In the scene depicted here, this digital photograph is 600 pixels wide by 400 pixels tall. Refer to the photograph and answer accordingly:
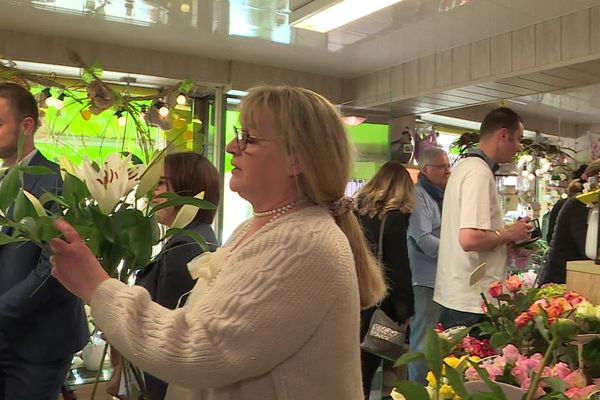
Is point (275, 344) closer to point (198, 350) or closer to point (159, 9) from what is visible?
point (198, 350)

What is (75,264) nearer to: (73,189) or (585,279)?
(73,189)

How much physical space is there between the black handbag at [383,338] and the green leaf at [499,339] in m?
1.55

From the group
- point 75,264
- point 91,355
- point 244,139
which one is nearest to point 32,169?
point 75,264

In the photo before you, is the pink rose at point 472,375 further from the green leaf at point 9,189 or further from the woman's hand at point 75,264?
the green leaf at point 9,189

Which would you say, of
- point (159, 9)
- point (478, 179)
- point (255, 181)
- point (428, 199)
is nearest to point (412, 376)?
point (428, 199)

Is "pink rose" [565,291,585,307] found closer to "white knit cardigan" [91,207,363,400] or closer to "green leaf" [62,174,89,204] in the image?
"white knit cardigan" [91,207,363,400]

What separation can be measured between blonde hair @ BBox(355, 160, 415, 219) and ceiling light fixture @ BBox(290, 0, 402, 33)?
0.89 meters

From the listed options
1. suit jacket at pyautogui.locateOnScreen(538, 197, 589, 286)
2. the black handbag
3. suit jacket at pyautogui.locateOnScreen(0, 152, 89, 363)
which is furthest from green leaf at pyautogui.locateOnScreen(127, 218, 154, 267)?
suit jacket at pyautogui.locateOnScreen(538, 197, 589, 286)

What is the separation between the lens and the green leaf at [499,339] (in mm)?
1257

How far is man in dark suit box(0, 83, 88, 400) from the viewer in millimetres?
1747

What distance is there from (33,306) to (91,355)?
230cm

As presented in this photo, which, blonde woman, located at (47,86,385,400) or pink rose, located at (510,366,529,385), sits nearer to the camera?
blonde woman, located at (47,86,385,400)

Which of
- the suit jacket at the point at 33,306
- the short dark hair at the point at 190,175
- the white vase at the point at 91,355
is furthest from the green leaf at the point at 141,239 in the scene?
the white vase at the point at 91,355

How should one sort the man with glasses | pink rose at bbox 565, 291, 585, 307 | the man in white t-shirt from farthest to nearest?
1. the man with glasses
2. the man in white t-shirt
3. pink rose at bbox 565, 291, 585, 307
